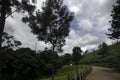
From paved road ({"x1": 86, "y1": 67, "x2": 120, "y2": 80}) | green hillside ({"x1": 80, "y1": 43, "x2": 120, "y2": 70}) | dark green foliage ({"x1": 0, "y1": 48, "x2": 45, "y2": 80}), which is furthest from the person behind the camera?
green hillside ({"x1": 80, "y1": 43, "x2": 120, "y2": 70})

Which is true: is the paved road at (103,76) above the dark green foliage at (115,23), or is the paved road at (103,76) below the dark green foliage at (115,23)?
below

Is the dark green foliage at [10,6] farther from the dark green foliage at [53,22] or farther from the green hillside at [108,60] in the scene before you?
the green hillside at [108,60]

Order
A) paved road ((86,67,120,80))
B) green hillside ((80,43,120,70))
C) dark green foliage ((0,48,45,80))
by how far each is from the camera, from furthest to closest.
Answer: green hillside ((80,43,120,70)), dark green foliage ((0,48,45,80)), paved road ((86,67,120,80))

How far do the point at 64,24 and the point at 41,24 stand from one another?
3.65 m

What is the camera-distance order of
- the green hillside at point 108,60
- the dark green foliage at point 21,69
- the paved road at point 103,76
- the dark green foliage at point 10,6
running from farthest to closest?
the green hillside at point 108,60, the dark green foliage at point 21,69, the paved road at point 103,76, the dark green foliage at point 10,6

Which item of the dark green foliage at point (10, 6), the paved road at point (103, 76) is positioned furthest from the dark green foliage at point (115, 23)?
the dark green foliage at point (10, 6)

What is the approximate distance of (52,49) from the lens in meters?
36.6

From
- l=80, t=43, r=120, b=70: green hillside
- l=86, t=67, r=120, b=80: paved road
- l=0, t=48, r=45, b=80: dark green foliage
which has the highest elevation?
l=80, t=43, r=120, b=70: green hillside

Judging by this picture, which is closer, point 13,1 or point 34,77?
point 13,1

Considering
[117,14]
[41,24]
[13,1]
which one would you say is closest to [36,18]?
[41,24]

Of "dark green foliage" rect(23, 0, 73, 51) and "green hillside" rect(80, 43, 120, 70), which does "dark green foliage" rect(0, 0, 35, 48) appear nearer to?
"dark green foliage" rect(23, 0, 73, 51)

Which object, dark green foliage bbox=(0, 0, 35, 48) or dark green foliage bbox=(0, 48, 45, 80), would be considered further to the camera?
dark green foliage bbox=(0, 48, 45, 80)

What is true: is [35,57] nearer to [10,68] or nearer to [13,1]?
[10,68]

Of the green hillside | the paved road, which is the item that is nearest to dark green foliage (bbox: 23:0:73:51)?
the paved road
